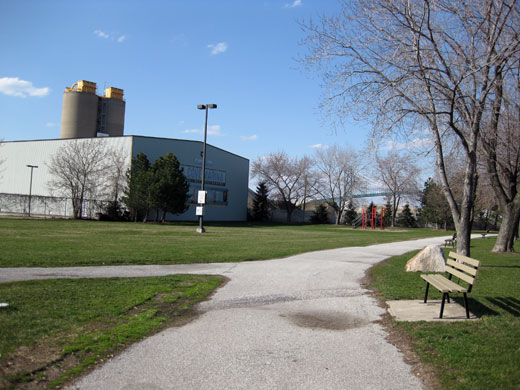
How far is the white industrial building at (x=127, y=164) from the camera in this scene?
47.9m

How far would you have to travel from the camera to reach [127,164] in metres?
46.7

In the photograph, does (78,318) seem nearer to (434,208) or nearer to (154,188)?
(154,188)

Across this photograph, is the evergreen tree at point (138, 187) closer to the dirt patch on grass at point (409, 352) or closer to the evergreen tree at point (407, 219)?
the dirt patch on grass at point (409, 352)

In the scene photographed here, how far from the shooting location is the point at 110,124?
74188mm

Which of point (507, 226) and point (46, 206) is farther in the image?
point (46, 206)

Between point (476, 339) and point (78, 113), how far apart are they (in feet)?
244

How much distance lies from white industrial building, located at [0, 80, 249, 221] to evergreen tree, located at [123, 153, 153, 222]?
1.97m

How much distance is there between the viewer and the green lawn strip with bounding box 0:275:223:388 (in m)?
4.57

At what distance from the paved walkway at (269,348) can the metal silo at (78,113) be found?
67.2 m

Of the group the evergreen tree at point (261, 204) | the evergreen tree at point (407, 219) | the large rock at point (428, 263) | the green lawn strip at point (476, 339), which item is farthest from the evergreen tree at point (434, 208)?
the green lawn strip at point (476, 339)

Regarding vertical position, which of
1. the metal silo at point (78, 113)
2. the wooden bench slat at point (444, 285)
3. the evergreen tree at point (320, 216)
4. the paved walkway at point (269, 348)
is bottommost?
the paved walkway at point (269, 348)

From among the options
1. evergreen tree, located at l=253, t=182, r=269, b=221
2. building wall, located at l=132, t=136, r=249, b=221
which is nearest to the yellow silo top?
building wall, located at l=132, t=136, r=249, b=221

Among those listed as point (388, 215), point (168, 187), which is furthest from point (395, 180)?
point (168, 187)

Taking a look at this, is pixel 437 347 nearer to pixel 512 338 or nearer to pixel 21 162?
pixel 512 338
